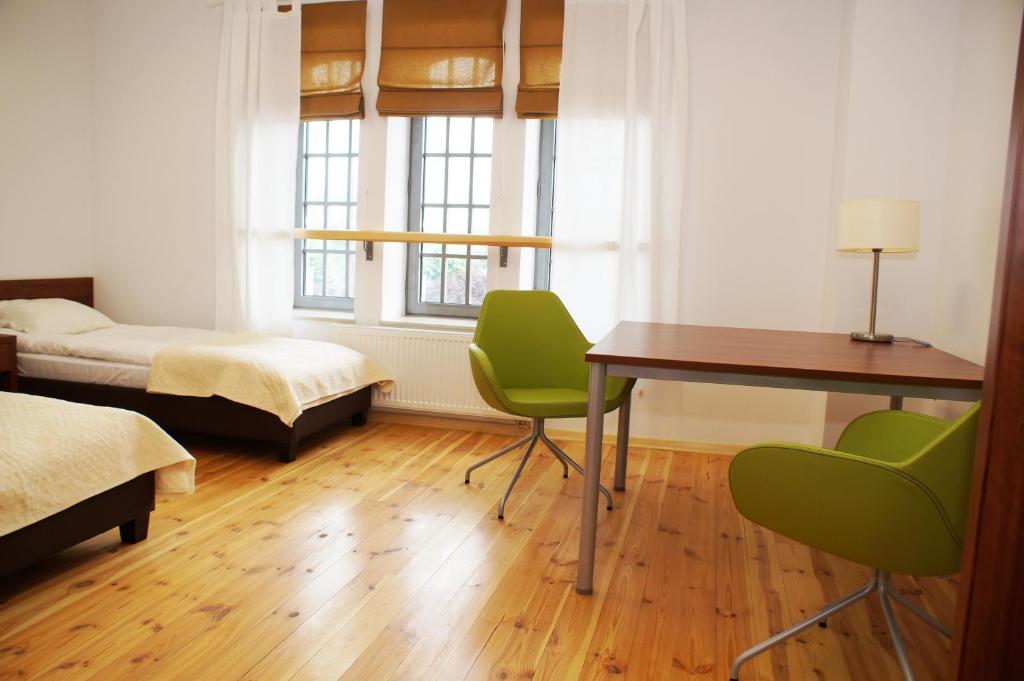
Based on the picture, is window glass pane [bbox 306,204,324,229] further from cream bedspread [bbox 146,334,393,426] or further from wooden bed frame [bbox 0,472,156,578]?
wooden bed frame [bbox 0,472,156,578]

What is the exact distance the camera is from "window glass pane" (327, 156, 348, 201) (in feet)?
16.0

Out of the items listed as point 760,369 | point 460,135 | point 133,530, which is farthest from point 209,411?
point 760,369

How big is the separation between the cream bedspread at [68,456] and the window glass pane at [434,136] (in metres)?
2.61

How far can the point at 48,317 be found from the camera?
4395 millimetres

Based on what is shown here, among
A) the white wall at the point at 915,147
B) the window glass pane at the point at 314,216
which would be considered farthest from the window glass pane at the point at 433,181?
the white wall at the point at 915,147

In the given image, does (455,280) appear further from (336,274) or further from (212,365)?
(212,365)

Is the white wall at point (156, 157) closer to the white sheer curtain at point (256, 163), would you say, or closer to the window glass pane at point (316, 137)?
the white sheer curtain at point (256, 163)

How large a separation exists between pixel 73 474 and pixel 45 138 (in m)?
3.33

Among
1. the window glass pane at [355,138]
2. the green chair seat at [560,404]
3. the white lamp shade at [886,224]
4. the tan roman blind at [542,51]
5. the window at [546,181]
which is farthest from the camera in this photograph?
the window glass pane at [355,138]

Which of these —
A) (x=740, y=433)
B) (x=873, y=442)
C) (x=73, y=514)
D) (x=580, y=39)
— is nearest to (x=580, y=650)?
(x=873, y=442)

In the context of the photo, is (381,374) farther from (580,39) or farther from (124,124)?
(124,124)

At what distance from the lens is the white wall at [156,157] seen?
15.9ft

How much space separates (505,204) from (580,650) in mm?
2805

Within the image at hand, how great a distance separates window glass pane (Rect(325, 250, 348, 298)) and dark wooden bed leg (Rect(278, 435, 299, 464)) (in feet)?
4.76
